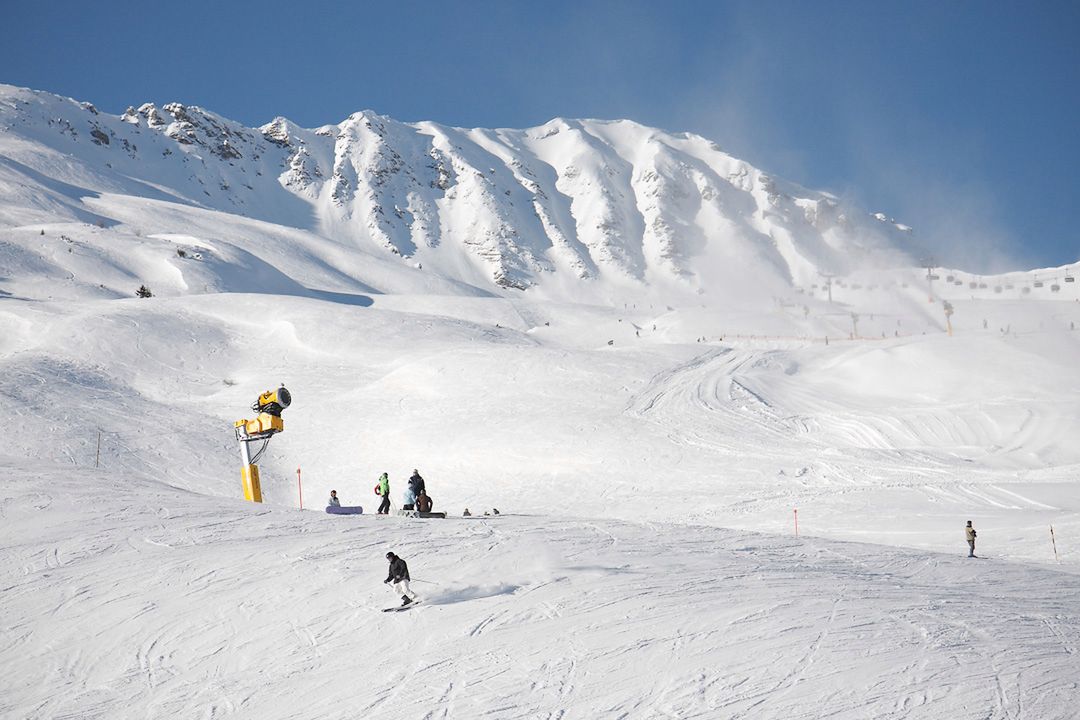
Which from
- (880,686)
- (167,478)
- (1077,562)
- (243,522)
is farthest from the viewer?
(167,478)

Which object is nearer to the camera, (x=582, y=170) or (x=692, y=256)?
(x=692, y=256)

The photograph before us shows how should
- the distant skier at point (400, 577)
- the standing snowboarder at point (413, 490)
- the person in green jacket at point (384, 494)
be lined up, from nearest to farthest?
the distant skier at point (400, 577) < the standing snowboarder at point (413, 490) < the person in green jacket at point (384, 494)

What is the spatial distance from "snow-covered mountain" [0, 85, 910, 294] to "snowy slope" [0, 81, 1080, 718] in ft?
204

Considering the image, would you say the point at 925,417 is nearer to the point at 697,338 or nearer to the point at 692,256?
the point at 697,338

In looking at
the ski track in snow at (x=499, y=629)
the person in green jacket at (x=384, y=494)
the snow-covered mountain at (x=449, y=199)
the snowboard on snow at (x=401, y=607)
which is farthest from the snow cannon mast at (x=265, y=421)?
the snow-covered mountain at (x=449, y=199)

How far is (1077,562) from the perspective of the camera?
2064 cm

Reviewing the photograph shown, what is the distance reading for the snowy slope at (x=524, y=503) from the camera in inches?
494

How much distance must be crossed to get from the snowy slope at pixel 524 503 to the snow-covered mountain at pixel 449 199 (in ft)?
204

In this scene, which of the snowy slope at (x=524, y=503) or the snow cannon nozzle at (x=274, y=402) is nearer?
the snowy slope at (x=524, y=503)

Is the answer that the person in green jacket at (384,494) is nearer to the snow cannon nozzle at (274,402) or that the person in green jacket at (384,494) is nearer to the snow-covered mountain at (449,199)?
the snow cannon nozzle at (274,402)

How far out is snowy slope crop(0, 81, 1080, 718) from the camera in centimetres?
1255

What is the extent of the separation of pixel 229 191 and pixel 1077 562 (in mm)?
158769

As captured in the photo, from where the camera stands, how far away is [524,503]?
30922mm

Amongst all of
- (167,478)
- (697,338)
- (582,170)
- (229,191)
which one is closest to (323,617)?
(167,478)
